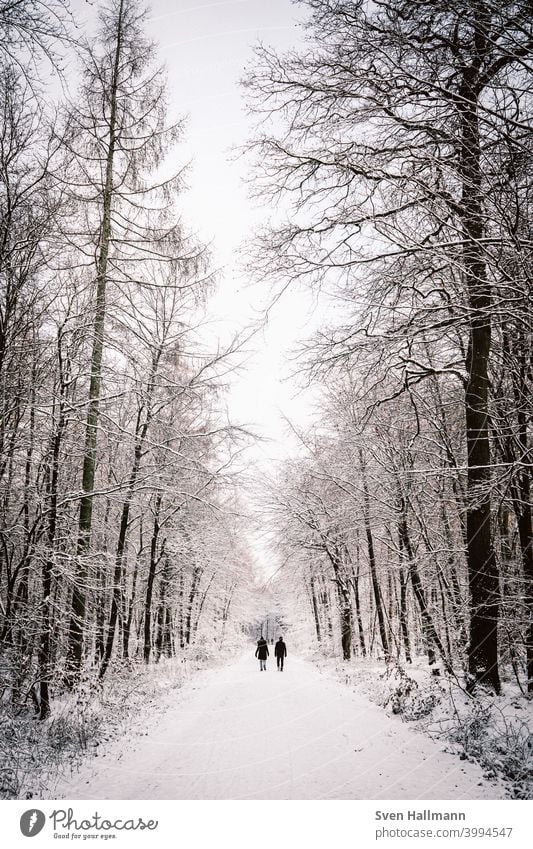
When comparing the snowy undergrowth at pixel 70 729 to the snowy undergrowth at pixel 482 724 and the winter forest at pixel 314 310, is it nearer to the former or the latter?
the winter forest at pixel 314 310

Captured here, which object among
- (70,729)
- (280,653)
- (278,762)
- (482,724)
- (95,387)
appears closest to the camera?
(278,762)

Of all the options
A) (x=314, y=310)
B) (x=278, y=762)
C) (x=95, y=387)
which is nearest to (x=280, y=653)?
(x=278, y=762)

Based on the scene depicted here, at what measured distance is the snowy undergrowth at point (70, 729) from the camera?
138 inches

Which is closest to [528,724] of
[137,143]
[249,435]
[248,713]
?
[248,713]

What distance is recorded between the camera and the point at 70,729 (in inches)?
188

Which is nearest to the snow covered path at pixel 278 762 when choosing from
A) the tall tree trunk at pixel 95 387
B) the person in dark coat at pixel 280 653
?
the tall tree trunk at pixel 95 387

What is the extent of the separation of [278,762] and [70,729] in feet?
9.02

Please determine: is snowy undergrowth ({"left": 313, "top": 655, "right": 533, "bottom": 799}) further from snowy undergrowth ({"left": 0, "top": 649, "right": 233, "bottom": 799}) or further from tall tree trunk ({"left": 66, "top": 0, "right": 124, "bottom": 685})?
tall tree trunk ({"left": 66, "top": 0, "right": 124, "bottom": 685})

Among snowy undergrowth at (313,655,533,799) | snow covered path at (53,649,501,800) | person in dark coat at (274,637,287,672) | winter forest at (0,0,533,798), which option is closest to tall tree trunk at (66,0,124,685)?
winter forest at (0,0,533,798)

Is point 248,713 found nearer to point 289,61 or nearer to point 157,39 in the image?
point 289,61

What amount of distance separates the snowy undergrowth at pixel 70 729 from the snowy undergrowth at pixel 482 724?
3.97 m

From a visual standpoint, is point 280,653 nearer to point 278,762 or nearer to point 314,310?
point 278,762

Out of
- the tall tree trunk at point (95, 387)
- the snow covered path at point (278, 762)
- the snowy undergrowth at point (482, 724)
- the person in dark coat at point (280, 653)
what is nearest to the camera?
the snow covered path at point (278, 762)

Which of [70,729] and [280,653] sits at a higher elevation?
[70,729]
